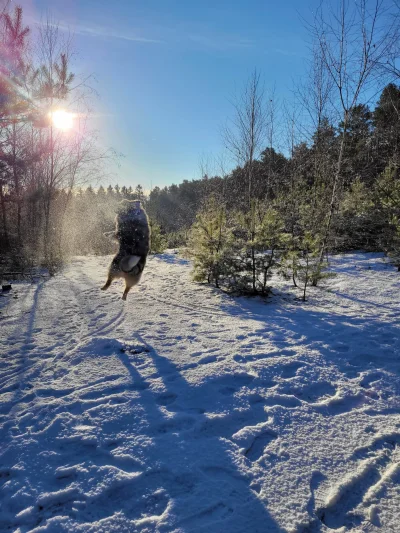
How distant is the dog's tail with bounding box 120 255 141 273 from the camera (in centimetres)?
318

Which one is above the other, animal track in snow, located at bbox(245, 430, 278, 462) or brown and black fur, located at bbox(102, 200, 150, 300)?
brown and black fur, located at bbox(102, 200, 150, 300)

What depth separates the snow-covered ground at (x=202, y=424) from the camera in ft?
6.39

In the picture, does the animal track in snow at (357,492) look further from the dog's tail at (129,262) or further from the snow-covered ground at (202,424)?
the dog's tail at (129,262)

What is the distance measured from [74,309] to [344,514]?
6169mm

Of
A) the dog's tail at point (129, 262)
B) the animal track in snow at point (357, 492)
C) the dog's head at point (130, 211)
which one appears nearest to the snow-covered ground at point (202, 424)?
the animal track in snow at point (357, 492)

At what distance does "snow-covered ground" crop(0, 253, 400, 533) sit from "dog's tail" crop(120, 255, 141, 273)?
1.49 m

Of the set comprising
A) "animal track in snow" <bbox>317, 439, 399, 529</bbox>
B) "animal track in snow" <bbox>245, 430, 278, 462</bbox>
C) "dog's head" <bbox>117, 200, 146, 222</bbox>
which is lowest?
"animal track in snow" <bbox>317, 439, 399, 529</bbox>

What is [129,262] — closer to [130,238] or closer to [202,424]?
[130,238]

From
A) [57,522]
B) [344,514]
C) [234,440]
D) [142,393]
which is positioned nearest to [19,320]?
[142,393]

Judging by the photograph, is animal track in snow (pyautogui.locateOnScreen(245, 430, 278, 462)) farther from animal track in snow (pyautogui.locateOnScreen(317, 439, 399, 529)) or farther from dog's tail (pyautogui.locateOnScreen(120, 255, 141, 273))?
dog's tail (pyautogui.locateOnScreen(120, 255, 141, 273))

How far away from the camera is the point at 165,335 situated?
16.4 feet

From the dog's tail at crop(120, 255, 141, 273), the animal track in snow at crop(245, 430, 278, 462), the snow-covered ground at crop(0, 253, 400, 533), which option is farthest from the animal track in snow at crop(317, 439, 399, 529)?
the dog's tail at crop(120, 255, 141, 273)

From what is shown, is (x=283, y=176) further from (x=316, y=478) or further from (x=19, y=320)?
(x=316, y=478)

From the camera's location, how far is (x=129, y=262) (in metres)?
3.19
